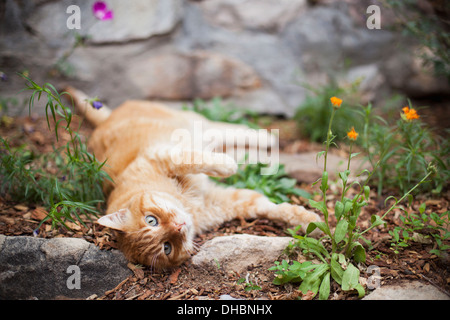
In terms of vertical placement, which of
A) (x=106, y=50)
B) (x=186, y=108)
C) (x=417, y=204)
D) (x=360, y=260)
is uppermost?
(x=106, y=50)

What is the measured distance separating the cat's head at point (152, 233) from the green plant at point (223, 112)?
6.72 ft

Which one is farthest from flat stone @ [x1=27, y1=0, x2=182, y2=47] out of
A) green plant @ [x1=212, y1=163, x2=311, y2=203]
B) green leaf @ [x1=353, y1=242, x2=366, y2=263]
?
green leaf @ [x1=353, y1=242, x2=366, y2=263]

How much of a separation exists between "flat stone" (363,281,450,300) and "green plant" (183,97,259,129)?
259 centimetres

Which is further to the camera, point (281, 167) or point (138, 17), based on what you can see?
point (138, 17)

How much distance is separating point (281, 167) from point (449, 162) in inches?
53.8

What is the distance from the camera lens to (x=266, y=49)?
180 inches

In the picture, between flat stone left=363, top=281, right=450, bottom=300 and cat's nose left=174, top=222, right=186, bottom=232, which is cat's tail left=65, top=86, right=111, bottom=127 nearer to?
cat's nose left=174, top=222, right=186, bottom=232

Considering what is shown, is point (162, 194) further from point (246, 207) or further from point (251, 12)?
point (251, 12)

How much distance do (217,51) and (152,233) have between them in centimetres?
302

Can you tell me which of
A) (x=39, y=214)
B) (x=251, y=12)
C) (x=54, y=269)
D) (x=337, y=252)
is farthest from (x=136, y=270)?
(x=251, y=12)

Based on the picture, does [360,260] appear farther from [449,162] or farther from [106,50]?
[106,50]
